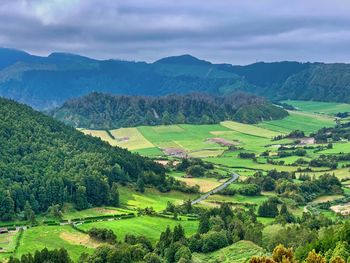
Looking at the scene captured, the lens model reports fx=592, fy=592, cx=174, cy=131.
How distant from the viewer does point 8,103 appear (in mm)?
173375

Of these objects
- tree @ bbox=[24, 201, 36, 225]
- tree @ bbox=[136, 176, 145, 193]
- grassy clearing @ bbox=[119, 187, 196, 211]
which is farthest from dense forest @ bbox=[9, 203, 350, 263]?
tree @ bbox=[136, 176, 145, 193]

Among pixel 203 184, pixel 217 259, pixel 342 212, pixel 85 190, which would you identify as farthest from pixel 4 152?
pixel 342 212

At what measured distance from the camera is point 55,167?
147 metres

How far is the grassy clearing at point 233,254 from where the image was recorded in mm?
93150

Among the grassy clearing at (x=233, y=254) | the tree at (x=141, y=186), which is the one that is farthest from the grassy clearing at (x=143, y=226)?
the tree at (x=141, y=186)

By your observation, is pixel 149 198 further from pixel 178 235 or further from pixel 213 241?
pixel 178 235

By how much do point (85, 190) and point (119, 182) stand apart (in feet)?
66.5

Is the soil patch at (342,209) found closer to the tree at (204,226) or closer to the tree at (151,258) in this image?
the tree at (204,226)

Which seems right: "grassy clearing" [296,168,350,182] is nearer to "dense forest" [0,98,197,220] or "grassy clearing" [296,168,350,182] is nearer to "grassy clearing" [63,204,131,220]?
"dense forest" [0,98,197,220]

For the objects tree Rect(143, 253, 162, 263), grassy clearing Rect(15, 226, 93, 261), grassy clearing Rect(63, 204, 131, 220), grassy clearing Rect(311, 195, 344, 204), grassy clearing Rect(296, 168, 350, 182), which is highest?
grassy clearing Rect(296, 168, 350, 182)

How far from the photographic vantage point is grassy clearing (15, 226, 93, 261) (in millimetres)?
99000

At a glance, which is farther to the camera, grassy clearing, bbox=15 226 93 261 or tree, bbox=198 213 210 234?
tree, bbox=198 213 210 234

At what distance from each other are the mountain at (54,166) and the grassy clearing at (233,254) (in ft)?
140

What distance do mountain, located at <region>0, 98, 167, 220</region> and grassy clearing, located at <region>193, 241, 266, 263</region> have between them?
4254 centimetres
